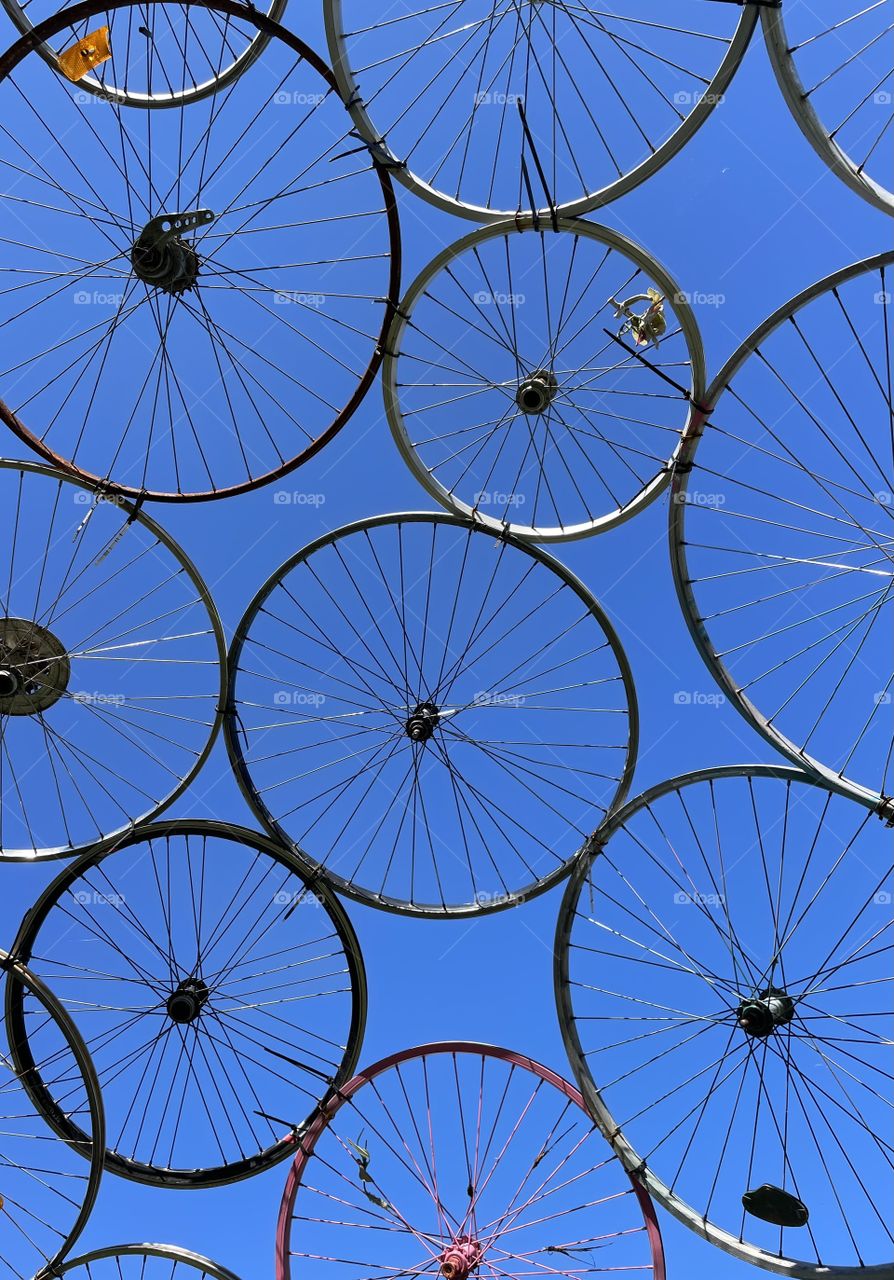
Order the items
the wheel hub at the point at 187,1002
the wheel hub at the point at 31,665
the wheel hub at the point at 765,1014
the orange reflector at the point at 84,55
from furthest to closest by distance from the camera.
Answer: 1. the wheel hub at the point at 31,665
2. the wheel hub at the point at 187,1002
3. the wheel hub at the point at 765,1014
4. the orange reflector at the point at 84,55

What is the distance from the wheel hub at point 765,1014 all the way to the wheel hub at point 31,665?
7.80m

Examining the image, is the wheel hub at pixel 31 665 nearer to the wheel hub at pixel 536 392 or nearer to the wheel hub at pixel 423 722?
the wheel hub at pixel 423 722

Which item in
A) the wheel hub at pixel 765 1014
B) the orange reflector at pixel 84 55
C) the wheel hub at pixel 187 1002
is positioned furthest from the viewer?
the wheel hub at pixel 187 1002

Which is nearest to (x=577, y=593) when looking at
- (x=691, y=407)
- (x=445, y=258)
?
(x=691, y=407)

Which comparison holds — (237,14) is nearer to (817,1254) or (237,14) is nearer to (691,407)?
(691,407)

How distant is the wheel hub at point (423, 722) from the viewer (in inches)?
404

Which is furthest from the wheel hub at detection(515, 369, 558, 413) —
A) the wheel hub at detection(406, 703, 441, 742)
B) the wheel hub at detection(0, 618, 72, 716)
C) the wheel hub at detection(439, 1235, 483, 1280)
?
the wheel hub at detection(439, 1235, 483, 1280)

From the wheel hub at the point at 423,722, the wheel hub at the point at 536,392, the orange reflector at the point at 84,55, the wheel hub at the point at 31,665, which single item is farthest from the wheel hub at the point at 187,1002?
the orange reflector at the point at 84,55

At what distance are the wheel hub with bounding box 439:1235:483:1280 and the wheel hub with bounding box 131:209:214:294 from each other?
10.0 meters

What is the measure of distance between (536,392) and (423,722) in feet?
12.0

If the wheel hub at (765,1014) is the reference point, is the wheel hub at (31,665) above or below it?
above

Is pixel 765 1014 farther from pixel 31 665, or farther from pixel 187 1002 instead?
pixel 31 665

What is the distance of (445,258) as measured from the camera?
353 inches

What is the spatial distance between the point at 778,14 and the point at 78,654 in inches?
351
